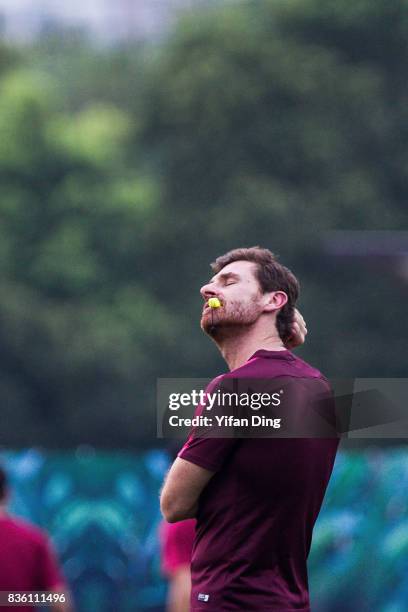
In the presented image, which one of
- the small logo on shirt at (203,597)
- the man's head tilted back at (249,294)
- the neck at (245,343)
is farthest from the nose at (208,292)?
the small logo on shirt at (203,597)

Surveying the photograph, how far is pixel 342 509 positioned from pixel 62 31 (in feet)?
114

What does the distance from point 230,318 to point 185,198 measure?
95.4 ft

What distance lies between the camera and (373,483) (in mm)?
10062

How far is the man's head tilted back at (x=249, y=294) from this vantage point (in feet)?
11.8

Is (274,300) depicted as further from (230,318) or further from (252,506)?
(252,506)

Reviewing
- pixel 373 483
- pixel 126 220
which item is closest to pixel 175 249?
pixel 126 220

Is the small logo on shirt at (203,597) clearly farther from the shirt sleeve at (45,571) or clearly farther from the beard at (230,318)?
the shirt sleeve at (45,571)

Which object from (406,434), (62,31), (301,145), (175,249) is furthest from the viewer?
(62,31)

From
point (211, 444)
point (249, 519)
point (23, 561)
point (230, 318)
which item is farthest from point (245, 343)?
point (23, 561)

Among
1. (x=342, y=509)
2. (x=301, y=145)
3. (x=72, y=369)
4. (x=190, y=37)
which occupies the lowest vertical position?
(x=342, y=509)

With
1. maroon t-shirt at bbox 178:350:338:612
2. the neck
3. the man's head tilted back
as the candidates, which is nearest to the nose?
the man's head tilted back

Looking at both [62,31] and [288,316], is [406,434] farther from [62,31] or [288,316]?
[62,31]

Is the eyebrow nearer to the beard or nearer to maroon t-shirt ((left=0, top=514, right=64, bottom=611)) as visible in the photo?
the beard

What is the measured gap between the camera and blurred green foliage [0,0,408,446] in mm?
28391
